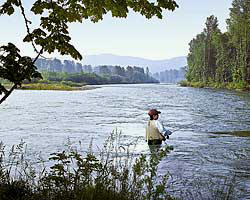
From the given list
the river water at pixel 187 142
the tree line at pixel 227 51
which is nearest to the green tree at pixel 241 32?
the tree line at pixel 227 51

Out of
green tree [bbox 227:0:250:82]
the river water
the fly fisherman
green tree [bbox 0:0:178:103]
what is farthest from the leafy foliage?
green tree [bbox 227:0:250:82]

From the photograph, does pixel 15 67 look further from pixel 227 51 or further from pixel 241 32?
pixel 227 51

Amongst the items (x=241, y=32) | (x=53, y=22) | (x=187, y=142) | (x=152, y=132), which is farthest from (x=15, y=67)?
(x=241, y=32)

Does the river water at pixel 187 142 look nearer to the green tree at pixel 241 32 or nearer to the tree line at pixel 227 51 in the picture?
the green tree at pixel 241 32

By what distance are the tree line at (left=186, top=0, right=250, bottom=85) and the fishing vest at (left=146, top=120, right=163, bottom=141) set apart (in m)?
49.6

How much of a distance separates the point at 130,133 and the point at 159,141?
391 cm

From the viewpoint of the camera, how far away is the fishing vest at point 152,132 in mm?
10640

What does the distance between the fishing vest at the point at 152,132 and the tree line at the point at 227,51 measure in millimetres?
49564

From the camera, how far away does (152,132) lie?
10734 mm

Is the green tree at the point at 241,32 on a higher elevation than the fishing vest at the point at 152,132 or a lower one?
higher

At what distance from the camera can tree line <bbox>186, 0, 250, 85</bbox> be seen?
191ft

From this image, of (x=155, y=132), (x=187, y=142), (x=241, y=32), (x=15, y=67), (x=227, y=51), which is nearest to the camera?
(x=15, y=67)

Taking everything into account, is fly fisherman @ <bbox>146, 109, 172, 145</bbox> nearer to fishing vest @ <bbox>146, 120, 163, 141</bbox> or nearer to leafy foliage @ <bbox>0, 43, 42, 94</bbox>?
fishing vest @ <bbox>146, 120, 163, 141</bbox>

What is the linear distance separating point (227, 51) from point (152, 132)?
6411 centimetres
